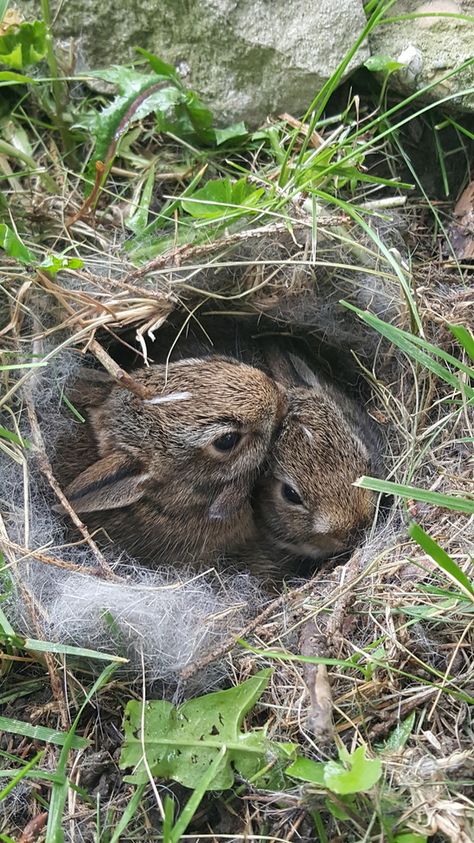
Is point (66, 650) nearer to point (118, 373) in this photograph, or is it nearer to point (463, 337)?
point (118, 373)

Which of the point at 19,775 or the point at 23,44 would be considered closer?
the point at 19,775

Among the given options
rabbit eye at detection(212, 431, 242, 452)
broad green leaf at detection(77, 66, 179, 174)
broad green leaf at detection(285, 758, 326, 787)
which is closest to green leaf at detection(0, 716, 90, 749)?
broad green leaf at detection(285, 758, 326, 787)

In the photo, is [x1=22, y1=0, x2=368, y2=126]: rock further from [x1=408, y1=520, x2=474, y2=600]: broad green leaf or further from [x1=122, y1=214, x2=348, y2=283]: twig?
[x1=408, y1=520, x2=474, y2=600]: broad green leaf

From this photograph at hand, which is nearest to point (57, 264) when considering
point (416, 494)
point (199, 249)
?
point (199, 249)

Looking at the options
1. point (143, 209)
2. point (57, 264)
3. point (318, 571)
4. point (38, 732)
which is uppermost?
point (143, 209)

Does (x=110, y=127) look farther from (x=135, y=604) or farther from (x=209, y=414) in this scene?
(x=135, y=604)

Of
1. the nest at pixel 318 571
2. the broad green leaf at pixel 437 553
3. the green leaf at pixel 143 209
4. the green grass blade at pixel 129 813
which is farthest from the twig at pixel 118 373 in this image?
the green grass blade at pixel 129 813
